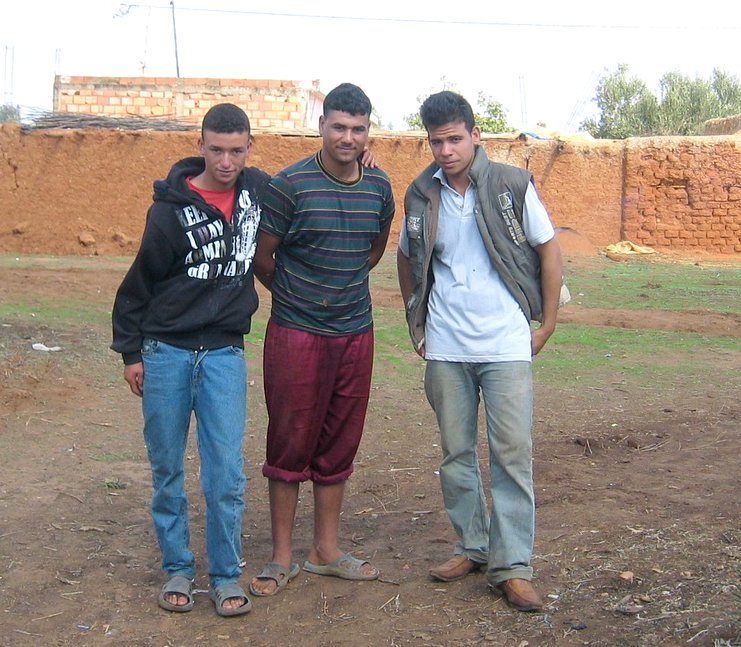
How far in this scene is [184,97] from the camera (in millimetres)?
21750

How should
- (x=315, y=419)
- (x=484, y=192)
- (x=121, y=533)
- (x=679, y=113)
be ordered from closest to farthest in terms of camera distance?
1. (x=484, y=192)
2. (x=315, y=419)
3. (x=121, y=533)
4. (x=679, y=113)

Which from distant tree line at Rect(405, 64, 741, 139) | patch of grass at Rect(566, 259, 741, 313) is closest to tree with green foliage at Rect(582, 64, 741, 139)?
distant tree line at Rect(405, 64, 741, 139)

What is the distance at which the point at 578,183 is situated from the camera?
58.3 feet

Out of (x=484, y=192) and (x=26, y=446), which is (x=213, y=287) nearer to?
(x=484, y=192)

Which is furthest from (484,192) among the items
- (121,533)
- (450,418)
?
(121,533)

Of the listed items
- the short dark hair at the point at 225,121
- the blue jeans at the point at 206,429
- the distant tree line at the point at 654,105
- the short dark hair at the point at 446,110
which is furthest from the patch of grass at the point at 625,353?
the distant tree line at the point at 654,105

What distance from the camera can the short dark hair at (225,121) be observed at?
144 inches

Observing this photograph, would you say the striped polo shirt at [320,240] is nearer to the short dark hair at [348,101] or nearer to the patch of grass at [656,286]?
the short dark hair at [348,101]

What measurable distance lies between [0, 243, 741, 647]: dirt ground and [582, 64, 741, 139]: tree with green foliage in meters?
28.3

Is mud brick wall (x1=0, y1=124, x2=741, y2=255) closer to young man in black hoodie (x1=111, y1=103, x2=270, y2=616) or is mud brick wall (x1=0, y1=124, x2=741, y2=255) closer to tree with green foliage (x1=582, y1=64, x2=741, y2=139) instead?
young man in black hoodie (x1=111, y1=103, x2=270, y2=616)

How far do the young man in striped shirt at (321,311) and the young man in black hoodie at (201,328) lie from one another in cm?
17

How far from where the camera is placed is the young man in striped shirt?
12.5 ft

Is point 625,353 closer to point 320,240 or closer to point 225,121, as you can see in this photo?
point 320,240

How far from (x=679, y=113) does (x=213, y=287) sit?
33.9 m
